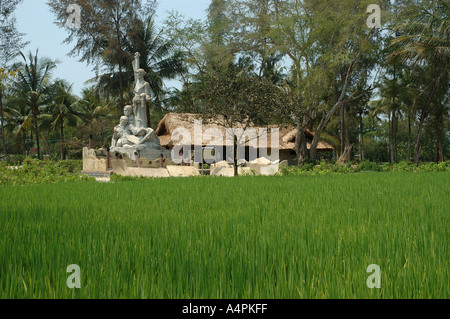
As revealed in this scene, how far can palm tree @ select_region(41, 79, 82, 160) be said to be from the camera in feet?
99.1

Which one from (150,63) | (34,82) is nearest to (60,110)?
(34,82)

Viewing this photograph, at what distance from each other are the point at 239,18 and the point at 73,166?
10.8 meters

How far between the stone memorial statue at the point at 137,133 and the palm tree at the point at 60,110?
12.4 m

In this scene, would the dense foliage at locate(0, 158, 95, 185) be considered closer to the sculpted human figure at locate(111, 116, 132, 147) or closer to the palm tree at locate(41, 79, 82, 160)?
the sculpted human figure at locate(111, 116, 132, 147)

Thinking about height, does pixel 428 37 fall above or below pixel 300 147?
above

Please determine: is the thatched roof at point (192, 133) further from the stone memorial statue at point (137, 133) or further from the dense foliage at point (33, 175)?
the dense foliage at point (33, 175)

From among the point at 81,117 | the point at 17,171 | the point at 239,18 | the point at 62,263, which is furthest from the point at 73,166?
the point at 62,263

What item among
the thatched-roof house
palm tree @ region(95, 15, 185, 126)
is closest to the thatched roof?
the thatched-roof house

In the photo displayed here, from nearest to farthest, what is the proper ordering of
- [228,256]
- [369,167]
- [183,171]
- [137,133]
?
[228,256] → [183,171] → [369,167] → [137,133]

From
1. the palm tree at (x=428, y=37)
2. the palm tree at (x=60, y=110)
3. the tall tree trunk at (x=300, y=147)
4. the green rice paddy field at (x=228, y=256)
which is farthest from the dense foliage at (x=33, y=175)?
the palm tree at (x=60, y=110)

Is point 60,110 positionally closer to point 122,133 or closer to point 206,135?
point 206,135

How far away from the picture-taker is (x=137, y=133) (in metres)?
18.8

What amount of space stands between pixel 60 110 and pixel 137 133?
48.1ft

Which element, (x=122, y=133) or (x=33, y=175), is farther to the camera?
(x=122, y=133)
